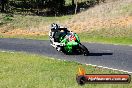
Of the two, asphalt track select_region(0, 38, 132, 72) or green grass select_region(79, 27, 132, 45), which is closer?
asphalt track select_region(0, 38, 132, 72)

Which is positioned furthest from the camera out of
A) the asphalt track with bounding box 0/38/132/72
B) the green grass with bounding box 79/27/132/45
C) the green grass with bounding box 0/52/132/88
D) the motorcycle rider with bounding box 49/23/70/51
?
the green grass with bounding box 79/27/132/45

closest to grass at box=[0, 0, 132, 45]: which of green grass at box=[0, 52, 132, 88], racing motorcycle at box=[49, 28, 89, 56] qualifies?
racing motorcycle at box=[49, 28, 89, 56]

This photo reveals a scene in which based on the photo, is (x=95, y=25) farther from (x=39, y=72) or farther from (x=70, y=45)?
(x=39, y=72)

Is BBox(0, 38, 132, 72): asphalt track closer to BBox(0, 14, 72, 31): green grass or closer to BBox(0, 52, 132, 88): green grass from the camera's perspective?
BBox(0, 52, 132, 88): green grass

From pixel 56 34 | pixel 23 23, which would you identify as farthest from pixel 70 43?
pixel 23 23

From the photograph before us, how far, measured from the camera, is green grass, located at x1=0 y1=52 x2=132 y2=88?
14.4 metres

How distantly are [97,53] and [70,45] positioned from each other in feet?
6.34

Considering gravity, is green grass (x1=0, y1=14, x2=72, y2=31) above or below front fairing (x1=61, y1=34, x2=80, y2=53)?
below

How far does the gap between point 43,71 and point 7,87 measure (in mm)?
3316

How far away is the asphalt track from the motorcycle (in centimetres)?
43

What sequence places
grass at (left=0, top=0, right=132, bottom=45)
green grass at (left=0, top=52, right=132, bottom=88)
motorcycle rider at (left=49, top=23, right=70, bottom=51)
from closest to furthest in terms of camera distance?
1. green grass at (left=0, top=52, right=132, bottom=88)
2. motorcycle rider at (left=49, top=23, right=70, bottom=51)
3. grass at (left=0, top=0, right=132, bottom=45)

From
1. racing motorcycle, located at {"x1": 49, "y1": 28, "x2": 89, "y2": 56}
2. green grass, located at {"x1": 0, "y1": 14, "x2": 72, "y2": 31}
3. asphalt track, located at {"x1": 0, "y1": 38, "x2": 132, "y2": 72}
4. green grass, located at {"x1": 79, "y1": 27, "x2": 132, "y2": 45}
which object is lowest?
green grass, located at {"x1": 0, "y1": 14, "x2": 72, "y2": 31}

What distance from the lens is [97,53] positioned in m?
23.2

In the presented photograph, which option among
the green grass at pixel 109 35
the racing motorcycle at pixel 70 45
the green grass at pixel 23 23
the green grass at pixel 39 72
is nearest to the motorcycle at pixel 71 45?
the racing motorcycle at pixel 70 45
